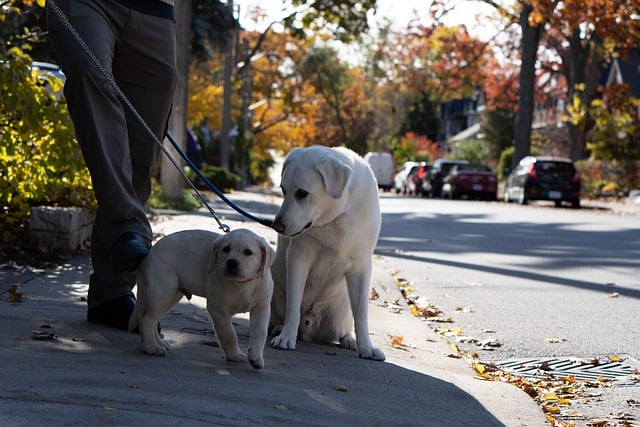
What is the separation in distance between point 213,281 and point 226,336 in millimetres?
318

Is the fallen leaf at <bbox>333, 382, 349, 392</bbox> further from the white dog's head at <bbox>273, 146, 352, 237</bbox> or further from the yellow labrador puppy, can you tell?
the white dog's head at <bbox>273, 146, 352, 237</bbox>

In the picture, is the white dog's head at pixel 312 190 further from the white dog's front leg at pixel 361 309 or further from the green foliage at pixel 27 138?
the green foliage at pixel 27 138

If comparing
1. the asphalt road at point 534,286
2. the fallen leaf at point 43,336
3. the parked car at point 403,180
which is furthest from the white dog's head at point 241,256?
the parked car at point 403,180

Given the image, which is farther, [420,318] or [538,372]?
[420,318]

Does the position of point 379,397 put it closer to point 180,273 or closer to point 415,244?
point 180,273

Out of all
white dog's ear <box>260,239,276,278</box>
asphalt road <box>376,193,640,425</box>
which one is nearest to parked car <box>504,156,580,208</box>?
asphalt road <box>376,193,640,425</box>

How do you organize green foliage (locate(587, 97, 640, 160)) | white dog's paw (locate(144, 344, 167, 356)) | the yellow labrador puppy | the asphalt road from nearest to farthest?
the yellow labrador puppy < white dog's paw (locate(144, 344, 167, 356)) < the asphalt road < green foliage (locate(587, 97, 640, 160))

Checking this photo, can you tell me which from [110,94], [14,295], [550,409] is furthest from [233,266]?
[14,295]

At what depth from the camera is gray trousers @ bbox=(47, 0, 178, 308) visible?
17.0 ft

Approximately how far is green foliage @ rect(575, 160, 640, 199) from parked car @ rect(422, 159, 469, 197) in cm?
734

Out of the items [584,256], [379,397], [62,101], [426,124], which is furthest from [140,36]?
[426,124]

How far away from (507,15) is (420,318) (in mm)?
33884

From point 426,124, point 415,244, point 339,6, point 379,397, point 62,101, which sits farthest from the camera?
point 426,124

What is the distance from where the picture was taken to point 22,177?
9.88 metres
